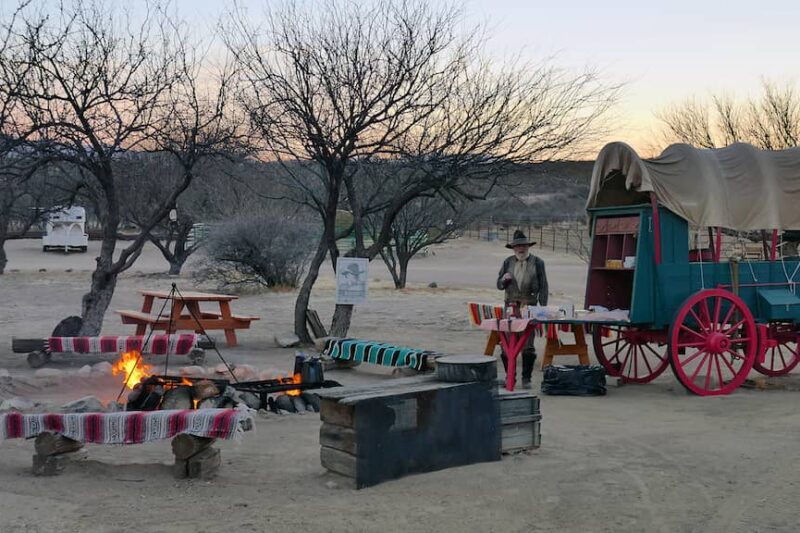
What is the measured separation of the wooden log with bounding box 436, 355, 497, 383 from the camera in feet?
20.3

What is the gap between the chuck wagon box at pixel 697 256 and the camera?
938 cm

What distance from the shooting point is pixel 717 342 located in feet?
30.9

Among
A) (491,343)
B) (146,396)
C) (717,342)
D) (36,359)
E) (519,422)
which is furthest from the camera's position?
(491,343)

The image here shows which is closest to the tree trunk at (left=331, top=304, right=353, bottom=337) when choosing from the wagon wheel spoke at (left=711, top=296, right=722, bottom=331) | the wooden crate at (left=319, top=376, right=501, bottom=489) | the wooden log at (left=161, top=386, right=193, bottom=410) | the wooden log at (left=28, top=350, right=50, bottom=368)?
the wooden log at (left=28, top=350, right=50, bottom=368)

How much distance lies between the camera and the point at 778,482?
19.0 feet

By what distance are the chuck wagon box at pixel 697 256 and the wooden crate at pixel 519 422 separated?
305 cm

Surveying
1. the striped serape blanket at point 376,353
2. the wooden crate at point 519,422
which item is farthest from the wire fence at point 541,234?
the wooden crate at point 519,422

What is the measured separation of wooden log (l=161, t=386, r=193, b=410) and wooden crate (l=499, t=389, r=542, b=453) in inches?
114

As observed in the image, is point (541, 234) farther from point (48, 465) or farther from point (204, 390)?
point (48, 465)

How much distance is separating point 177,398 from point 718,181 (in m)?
5.99

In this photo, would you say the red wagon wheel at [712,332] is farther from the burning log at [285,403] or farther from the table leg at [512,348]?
the burning log at [285,403]

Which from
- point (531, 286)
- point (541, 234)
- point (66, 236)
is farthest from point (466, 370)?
point (541, 234)

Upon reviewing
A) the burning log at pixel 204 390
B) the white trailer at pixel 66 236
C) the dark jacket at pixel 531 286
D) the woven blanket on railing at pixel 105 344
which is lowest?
the burning log at pixel 204 390

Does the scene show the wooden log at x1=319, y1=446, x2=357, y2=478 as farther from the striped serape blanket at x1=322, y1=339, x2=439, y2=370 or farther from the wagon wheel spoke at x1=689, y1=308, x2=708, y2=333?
the wagon wheel spoke at x1=689, y1=308, x2=708, y2=333
